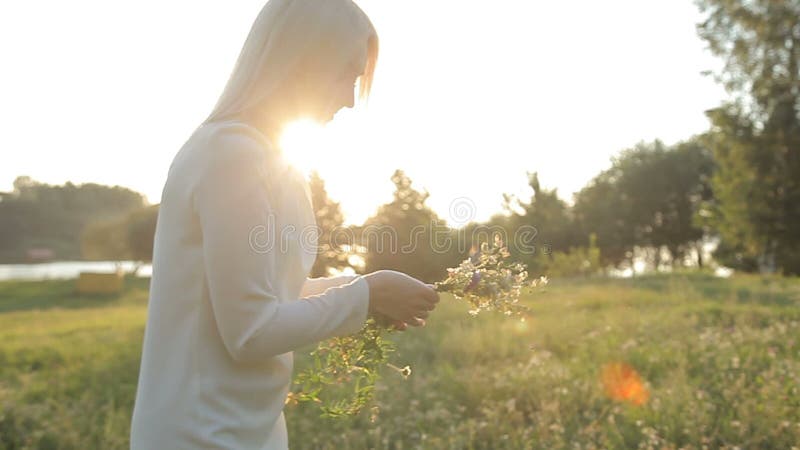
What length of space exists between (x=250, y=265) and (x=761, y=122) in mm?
28775

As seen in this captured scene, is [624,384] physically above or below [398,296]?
below

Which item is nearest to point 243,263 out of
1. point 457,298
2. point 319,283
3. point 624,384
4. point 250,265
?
point 250,265

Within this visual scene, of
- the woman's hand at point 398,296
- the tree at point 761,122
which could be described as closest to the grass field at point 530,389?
the woman's hand at point 398,296

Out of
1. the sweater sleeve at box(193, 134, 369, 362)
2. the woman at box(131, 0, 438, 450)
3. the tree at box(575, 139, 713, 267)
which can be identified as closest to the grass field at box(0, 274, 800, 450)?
the woman at box(131, 0, 438, 450)

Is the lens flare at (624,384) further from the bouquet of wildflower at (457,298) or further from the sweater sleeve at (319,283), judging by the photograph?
the sweater sleeve at (319,283)

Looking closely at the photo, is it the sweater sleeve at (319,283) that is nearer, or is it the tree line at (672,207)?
the sweater sleeve at (319,283)

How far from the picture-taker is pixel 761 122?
25875mm

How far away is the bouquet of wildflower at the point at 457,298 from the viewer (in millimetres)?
2098

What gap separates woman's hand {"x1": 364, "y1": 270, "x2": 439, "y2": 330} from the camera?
163 centimetres

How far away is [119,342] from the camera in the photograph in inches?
409

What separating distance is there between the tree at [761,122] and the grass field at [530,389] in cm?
1811

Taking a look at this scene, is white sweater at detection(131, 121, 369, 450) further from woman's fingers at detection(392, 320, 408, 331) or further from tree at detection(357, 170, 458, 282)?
tree at detection(357, 170, 458, 282)

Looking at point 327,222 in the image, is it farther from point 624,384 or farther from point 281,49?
point 281,49

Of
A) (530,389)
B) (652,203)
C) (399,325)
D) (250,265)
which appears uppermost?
(652,203)
